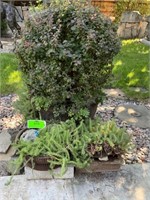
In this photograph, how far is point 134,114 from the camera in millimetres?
3195

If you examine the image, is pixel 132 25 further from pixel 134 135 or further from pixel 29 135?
pixel 29 135

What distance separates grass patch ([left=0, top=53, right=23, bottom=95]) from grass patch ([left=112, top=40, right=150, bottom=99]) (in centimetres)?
133

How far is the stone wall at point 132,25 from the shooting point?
734 centimetres

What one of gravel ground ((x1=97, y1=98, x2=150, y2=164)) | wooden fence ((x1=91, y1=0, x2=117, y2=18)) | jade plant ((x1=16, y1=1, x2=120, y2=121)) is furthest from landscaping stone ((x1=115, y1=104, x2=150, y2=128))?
wooden fence ((x1=91, y1=0, x2=117, y2=18))

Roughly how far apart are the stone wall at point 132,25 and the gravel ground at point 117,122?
13.9 feet

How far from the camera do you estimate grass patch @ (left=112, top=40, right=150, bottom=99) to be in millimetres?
3828

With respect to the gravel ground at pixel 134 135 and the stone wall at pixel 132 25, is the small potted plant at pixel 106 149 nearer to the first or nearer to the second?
the gravel ground at pixel 134 135

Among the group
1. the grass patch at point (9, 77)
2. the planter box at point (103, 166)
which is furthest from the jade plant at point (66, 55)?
the grass patch at point (9, 77)

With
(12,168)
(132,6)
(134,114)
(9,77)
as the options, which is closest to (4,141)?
(12,168)

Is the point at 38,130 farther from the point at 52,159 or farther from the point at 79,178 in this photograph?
the point at 79,178

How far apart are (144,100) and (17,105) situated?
68.8 inches

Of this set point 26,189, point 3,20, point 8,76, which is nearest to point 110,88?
point 8,76

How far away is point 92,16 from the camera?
6.97 feet

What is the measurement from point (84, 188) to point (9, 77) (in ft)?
8.33
